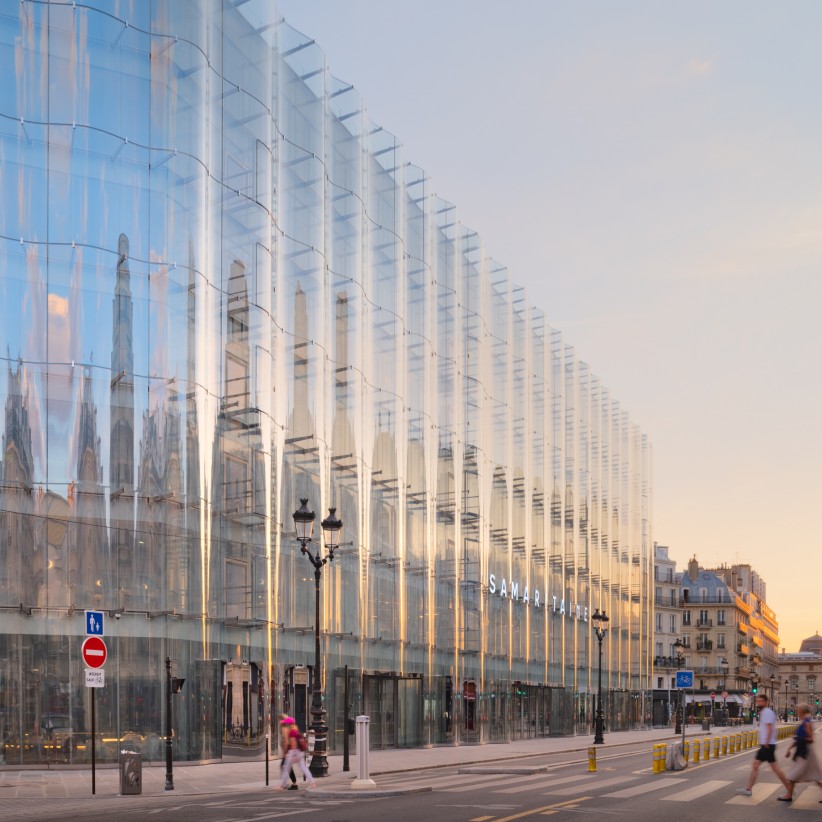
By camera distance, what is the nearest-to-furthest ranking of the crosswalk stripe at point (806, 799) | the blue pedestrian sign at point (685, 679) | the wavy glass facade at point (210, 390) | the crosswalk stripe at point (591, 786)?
the crosswalk stripe at point (806, 799), the crosswalk stripe at point (591, 786), the wavy glass facade at point (210, 390), the blue pedestrian sign at point (685, 679)

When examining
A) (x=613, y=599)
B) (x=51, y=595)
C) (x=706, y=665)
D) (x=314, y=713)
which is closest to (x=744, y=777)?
(x=314, y=713)

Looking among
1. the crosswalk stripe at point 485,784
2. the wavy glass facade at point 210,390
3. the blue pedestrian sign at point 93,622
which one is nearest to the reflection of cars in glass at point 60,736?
the wavy glass facade at point 210,390

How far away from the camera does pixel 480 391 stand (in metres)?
66.1

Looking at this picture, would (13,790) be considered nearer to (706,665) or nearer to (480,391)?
(480,391)

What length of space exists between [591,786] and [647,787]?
137 cm

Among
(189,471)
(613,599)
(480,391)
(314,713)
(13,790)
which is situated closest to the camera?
(13,790)

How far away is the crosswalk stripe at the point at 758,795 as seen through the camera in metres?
24.4

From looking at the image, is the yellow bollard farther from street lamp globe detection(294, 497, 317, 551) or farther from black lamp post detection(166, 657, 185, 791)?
black lamp post detection(166, 657, 185, 791)

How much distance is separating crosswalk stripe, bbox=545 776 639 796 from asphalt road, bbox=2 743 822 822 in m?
0.02

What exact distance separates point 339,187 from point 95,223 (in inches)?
595

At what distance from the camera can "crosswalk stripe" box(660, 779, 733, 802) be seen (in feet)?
83.4

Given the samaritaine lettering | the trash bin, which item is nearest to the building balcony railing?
the samaritaine lettering

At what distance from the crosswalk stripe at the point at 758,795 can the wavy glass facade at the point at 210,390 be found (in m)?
16.6

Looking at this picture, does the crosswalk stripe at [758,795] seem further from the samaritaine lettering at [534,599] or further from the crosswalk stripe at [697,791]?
the samaritaine lettering at [534,599]
